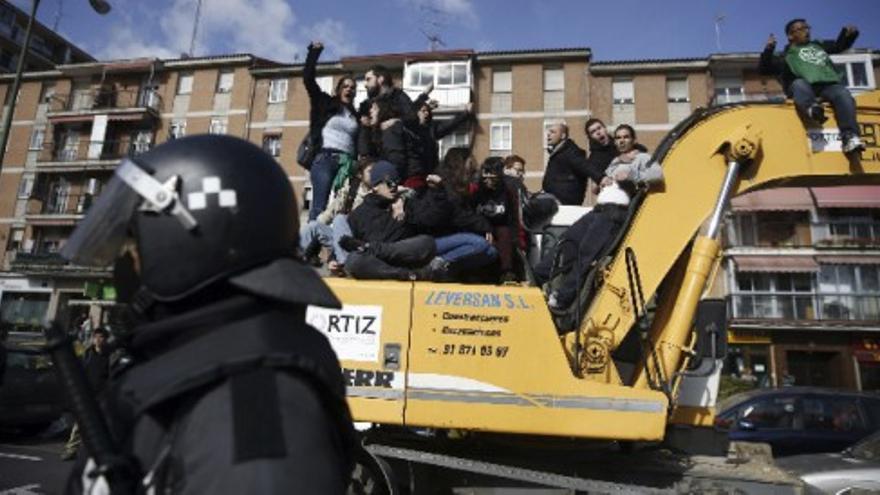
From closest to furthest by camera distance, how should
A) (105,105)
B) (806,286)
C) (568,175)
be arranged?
1. (568,175)
2. (806,286)
3. (105,105)

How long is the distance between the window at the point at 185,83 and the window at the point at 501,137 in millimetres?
20135

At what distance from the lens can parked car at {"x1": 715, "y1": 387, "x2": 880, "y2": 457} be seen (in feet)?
28.3

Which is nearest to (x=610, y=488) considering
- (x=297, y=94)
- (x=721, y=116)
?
(x=721, y=116)

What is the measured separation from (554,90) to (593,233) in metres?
30.1

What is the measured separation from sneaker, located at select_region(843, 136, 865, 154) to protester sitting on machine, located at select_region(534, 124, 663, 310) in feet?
5.22

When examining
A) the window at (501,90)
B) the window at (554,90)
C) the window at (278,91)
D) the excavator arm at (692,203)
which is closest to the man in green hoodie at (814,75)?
the excavator arm at (692,203)

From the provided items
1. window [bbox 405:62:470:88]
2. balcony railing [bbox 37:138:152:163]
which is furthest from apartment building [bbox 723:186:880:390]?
balcony railing [bbox 37:138:152:163]

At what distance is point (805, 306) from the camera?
30516 millimetres

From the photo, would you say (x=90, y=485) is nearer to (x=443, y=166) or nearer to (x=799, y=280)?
(x=443, y=166)

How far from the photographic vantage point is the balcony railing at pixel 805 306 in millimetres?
29922

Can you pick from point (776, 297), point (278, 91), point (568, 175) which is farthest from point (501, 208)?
point (278, 91)

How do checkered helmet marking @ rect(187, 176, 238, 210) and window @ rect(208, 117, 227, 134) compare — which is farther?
window @ rect(208, 117, 227, 134)

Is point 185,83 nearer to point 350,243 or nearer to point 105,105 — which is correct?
point 105,105

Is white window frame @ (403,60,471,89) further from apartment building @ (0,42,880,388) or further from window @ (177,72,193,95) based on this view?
window @ (177,72,193,95)
